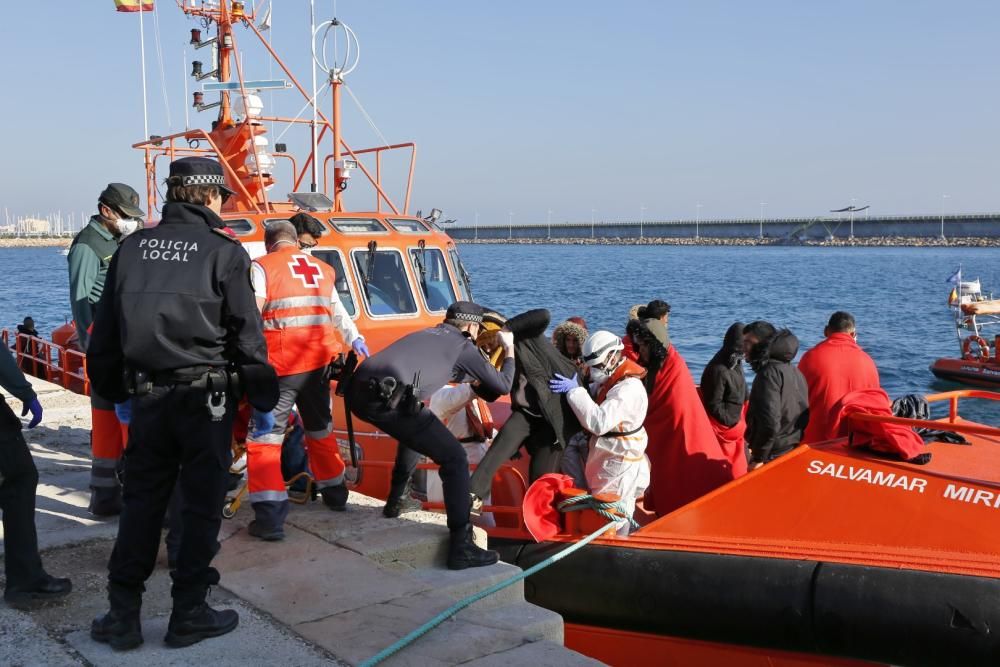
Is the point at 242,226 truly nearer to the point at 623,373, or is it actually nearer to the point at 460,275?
the point at 460,275

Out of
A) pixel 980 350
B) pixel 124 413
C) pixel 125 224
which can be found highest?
pixel 125 224

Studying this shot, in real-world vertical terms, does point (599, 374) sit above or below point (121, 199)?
below

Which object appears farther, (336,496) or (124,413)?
(336,496)

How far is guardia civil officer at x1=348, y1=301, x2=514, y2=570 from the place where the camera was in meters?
4.03

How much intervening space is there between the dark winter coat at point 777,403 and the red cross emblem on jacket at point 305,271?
116 inches

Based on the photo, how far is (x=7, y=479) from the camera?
136 inches

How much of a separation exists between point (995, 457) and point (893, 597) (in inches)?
53.7

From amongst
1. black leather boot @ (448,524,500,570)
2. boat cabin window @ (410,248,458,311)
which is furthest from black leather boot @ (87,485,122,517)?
boat cabin window @ (410,248,458,311)

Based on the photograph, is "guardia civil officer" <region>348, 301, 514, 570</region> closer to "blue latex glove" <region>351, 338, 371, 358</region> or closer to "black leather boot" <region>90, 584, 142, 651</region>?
"blue latex glove" <region>351, 338, 371, 358</region>

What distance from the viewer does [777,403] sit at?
5.93 m

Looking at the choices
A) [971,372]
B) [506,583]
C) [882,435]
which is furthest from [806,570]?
[971,372]

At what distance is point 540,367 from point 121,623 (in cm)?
263

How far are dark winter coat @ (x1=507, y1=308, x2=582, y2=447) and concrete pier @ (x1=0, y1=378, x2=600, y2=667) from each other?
93 cm

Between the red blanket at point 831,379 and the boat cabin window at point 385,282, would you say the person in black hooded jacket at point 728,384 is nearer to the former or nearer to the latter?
the red blanket at point 831,379
